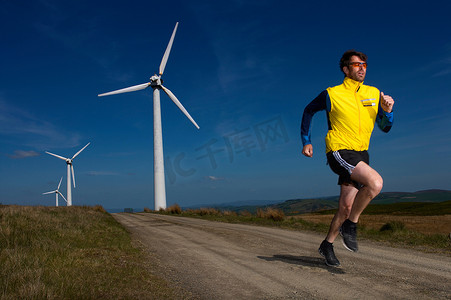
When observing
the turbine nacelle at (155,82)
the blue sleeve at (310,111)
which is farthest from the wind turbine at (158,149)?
the blue sleeve at (310,111)

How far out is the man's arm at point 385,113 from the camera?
435 cm

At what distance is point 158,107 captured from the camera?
135ft

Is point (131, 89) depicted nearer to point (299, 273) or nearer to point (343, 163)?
point (343, 163)

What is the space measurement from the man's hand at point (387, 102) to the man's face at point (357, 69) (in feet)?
1.46

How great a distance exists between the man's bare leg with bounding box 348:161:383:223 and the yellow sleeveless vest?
0.32 meters

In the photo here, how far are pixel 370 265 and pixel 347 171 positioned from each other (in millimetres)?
1763

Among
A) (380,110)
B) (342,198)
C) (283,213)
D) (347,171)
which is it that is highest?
(380,110)

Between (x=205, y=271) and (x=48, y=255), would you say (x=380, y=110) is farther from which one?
(x=48, y=255)

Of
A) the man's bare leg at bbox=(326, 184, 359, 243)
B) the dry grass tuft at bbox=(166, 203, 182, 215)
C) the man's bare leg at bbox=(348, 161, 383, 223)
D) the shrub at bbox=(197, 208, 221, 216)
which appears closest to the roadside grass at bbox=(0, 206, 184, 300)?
the man's bare leg at bbox=(326, 184, 359, 243)

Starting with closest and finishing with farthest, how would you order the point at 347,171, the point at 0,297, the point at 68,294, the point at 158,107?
the point at 0,297, the point at 68,294, the point at 347,171, the point at 158,107

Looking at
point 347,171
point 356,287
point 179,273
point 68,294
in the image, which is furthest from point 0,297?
point 347,171

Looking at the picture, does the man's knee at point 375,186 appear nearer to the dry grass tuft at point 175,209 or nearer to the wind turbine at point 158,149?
the dry grass tuft at point 175,209

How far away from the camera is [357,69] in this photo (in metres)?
4.61

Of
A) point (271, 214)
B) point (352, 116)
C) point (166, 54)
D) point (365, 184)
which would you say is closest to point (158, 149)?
point (166, 54)
